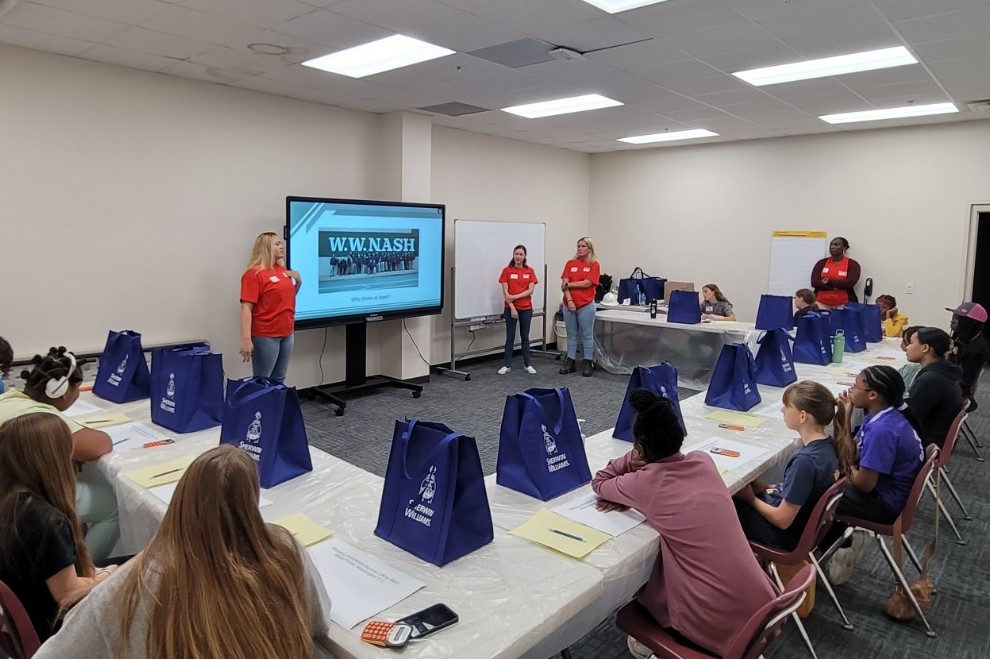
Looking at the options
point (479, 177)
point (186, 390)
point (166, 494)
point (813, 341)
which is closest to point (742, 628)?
point (166, 494)

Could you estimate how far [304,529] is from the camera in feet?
5.72

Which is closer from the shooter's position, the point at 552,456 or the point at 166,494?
the point at 166,494

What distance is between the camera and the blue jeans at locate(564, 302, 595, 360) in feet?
22.5

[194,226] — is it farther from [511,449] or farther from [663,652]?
[663,652]

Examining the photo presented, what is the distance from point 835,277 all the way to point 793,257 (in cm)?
59

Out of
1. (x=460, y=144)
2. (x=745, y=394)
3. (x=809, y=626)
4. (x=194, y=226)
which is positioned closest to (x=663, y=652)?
(x=809, y=626)

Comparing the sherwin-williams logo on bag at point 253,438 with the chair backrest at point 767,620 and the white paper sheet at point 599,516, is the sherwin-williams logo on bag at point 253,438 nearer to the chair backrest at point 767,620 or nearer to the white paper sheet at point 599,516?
the white paper sheet at point 599,516

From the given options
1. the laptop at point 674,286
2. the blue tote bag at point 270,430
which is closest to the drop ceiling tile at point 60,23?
the blue tote bag at point 270,430

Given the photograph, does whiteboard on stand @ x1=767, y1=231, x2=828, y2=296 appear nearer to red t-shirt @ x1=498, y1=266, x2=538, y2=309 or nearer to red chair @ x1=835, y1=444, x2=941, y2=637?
red t-shirt @ x1=498, y1=266, x2=538, y2=309

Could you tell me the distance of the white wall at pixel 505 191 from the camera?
22.9 ft

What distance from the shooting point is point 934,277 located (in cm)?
664

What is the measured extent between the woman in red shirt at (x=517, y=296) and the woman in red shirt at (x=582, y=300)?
1.33ft

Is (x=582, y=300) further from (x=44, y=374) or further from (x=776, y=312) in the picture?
(x=44, y=374)

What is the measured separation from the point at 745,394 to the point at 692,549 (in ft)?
5.20
